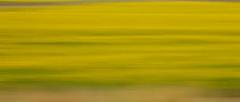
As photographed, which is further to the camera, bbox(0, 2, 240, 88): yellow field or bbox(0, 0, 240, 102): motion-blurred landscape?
bbox(0, 2, 240, 88): yellow field

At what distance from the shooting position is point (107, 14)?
66.5 feet

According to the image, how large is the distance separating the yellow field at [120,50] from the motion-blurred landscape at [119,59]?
14 millimetres

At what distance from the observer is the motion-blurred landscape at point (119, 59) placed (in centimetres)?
692

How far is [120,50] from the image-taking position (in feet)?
37.1

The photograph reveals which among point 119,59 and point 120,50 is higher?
point 120,50

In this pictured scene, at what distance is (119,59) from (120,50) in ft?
3.95

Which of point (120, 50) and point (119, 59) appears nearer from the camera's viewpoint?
point (119, 59)

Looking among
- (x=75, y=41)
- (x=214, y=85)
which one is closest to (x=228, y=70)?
(x=214, y=85)

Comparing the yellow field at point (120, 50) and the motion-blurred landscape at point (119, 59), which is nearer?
the motion-blurred landscape at point (119, 59)

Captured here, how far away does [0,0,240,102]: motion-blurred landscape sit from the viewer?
273 inches

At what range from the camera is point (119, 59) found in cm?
1010

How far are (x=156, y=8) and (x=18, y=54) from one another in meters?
12.9

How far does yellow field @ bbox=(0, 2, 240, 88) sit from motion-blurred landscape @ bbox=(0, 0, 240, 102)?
14 millimetres

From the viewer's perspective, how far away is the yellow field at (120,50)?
820 centimetres
